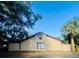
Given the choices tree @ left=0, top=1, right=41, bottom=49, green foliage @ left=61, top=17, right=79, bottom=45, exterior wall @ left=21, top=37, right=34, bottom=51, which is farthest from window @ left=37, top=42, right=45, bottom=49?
green foliage @ left=61, top=17, right=79, bottom=45

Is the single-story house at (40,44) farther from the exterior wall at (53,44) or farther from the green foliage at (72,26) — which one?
the green foliage at (72,26)

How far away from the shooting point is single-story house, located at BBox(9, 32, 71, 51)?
10.5 ft

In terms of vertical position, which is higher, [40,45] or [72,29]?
[72,29]

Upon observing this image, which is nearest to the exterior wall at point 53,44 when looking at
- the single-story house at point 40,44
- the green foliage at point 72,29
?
the single-story house at point 40,44

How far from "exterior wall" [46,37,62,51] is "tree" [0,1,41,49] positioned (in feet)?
1.29

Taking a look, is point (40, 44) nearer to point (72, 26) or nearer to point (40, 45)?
point (40, 45)

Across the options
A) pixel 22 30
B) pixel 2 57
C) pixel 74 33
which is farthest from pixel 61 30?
pixel 2 57

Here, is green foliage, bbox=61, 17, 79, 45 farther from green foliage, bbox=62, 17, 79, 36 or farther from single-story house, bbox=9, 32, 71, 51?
single-story house, bbox=9, 32, 71, 51

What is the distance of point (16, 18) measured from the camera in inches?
131

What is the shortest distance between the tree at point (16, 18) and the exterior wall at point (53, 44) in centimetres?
39

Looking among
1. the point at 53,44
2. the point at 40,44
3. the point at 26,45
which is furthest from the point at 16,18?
the point at 53,44

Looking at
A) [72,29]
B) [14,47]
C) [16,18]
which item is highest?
[16,18]

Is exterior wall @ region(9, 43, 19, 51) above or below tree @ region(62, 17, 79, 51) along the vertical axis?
below

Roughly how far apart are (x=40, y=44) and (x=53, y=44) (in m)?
0.21
